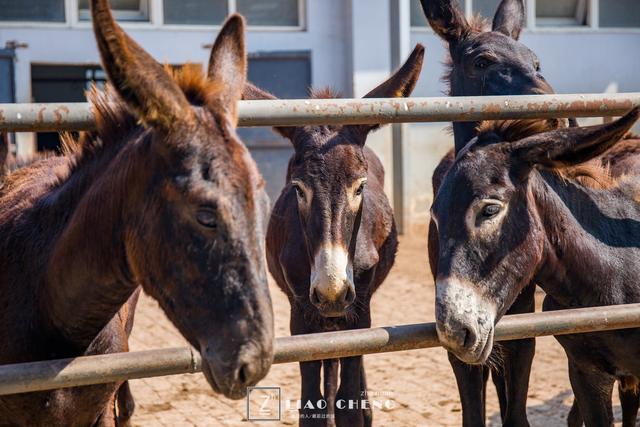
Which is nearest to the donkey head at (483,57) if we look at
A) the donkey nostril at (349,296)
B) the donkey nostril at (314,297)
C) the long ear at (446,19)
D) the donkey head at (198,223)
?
the long ear at (446,19)

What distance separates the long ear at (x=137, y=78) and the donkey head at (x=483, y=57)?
2497 millimetres

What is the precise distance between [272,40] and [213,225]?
10.1 m

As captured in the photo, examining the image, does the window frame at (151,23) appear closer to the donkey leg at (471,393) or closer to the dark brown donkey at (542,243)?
the donkey leg at (471,393)

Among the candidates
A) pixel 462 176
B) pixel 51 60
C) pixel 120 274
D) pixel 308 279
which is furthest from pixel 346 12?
pixel 120 274

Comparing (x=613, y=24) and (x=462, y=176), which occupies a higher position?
(x=613, y=24)

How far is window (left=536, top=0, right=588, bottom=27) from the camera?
1336 centimetres

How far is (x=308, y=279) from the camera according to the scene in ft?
14.1

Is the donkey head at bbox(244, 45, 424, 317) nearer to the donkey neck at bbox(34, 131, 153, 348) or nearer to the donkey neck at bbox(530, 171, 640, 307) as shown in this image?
the donkey neck at bbox(530, 171, 640, 307)

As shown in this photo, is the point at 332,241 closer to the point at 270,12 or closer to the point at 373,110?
Answer: the point at 373,110

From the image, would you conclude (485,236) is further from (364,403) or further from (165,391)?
(165,391)

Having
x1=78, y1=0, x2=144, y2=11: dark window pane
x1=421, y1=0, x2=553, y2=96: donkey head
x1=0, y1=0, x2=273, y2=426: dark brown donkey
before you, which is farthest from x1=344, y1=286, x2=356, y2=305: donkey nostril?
x1=78, y1=0, x2=144, y2=11: dark window pane

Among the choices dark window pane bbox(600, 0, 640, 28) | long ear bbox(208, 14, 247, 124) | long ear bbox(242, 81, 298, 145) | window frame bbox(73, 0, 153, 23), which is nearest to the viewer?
long ear bbox(208, 14, 247, 124)

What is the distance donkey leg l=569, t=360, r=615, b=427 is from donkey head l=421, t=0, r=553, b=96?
150cm

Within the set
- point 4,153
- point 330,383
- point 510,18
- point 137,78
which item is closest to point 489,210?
point 137,78
